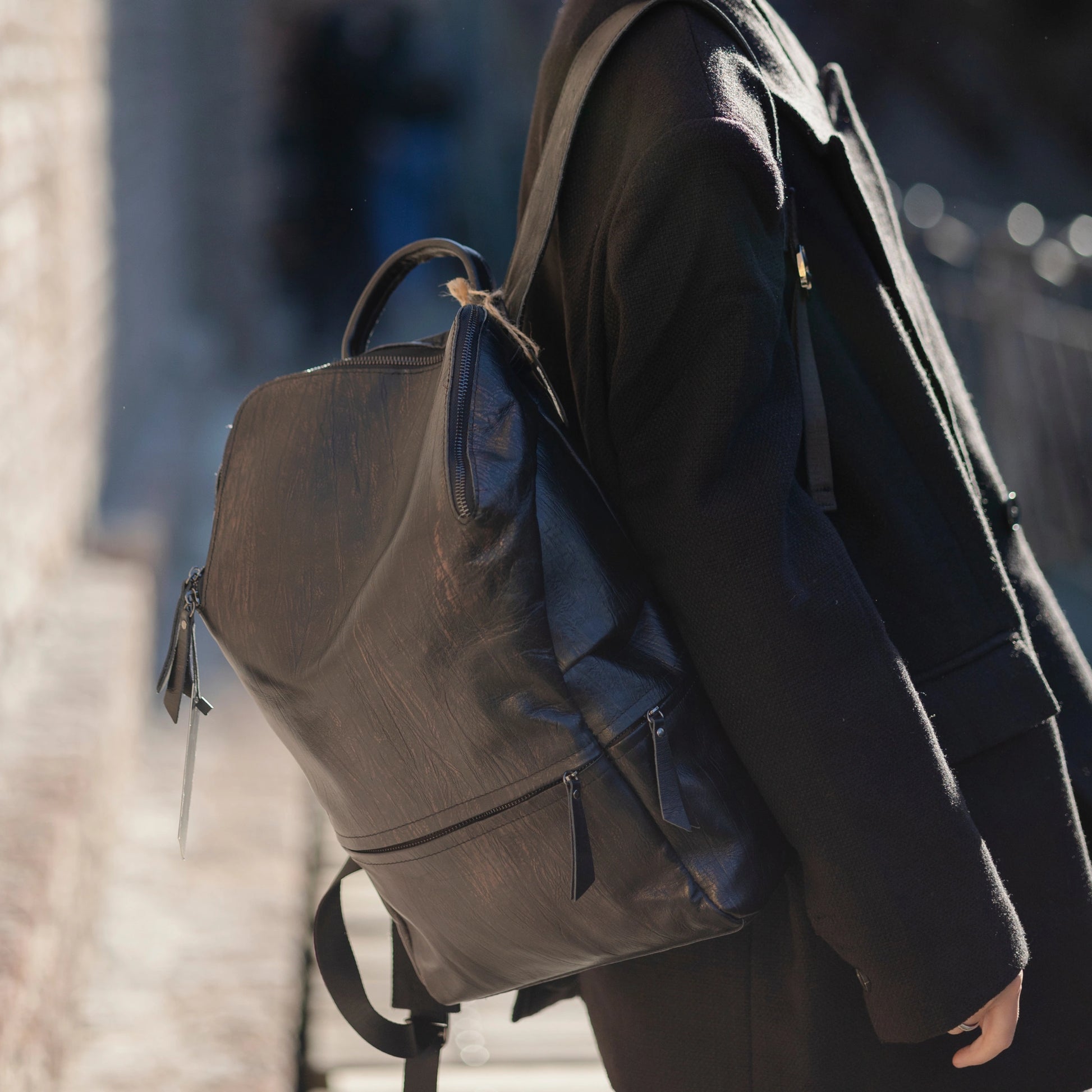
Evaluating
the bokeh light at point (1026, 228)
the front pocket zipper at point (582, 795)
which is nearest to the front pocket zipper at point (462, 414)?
the front pocket zipper at point (582, 795)

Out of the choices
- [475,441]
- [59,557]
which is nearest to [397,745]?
[475,441]

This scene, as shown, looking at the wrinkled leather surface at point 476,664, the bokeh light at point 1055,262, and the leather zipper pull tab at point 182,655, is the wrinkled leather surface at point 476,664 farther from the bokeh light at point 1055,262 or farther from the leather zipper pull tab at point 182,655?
the bokeh light at point 1055,262

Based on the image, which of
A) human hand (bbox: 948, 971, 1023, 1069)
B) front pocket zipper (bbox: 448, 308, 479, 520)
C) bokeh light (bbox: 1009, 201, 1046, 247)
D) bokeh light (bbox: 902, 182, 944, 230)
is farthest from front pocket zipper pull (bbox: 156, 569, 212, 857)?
bokeh light (bbox: 902, 182, 944, 230)

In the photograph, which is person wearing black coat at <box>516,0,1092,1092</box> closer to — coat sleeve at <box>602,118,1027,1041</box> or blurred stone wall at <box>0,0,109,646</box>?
coat sleeve at <box>602,118,1027,1041</box>

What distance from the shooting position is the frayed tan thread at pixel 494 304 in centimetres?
107

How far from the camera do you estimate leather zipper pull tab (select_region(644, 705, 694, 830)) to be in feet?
3.29

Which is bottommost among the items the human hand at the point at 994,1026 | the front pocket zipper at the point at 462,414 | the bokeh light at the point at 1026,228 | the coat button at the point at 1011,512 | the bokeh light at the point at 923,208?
the human hand at the point at 994,1026

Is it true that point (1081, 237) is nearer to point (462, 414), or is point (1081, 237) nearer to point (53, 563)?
point (53, 563)

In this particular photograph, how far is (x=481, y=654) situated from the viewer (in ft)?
3.28

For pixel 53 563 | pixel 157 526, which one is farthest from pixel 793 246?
pixel 157 526

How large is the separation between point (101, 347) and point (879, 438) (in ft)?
12.8

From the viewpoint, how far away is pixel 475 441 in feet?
3.21

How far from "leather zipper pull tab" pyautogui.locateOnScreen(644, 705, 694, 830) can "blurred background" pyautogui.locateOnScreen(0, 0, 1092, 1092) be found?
3.90ft

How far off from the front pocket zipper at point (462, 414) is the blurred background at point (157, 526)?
124 centimetres
